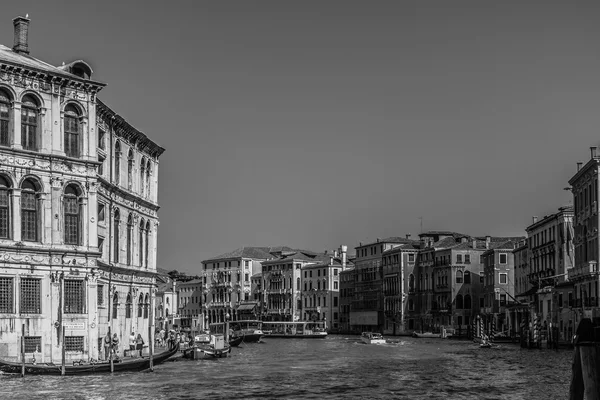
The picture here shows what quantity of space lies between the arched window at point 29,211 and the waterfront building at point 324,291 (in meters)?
96.4

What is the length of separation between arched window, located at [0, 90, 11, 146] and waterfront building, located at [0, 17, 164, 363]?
3 centimetres

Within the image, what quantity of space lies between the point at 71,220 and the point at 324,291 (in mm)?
97033

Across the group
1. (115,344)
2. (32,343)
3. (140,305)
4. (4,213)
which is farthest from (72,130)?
(140,305)

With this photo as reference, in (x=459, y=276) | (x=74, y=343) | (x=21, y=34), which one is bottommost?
(x=74, y=343)

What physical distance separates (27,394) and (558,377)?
20675mm

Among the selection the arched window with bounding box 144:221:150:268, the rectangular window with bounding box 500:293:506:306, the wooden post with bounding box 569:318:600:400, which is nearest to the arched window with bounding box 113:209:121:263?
the arched window with bounding box 144:221:150:268

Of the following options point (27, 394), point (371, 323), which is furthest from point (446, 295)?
point (27, 394)

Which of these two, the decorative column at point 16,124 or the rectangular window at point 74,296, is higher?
the decorative column at point 16,124

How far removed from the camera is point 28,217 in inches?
1362

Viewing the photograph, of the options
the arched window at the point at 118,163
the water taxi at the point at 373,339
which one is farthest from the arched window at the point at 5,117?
the water taxi at the point at 373,339

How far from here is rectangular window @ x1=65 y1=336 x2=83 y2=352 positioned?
115 feet

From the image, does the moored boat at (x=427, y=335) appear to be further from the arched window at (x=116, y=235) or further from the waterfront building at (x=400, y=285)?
the arched window at (x=116, y=235)

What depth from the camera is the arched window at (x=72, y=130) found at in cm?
3584

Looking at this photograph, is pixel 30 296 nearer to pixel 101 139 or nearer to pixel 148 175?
pixel 101 139
